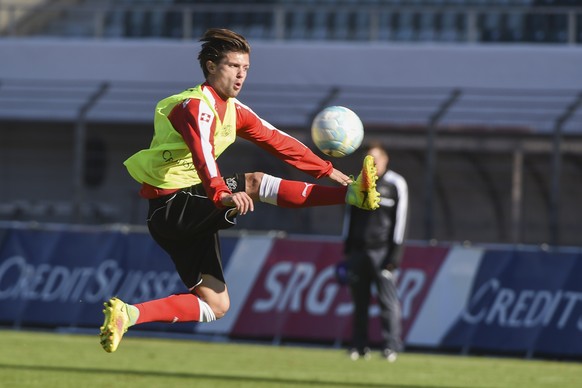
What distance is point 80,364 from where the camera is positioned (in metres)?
11.6

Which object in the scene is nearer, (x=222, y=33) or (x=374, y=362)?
(x=222, y=33)

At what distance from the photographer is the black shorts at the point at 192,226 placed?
8102 millimetres

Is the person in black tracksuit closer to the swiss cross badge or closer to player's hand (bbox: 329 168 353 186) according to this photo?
player's hand (bbox: 329 168 353 186)

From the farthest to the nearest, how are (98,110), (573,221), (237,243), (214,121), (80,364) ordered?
(98,110)
(573,221)
(237,243)
(80,364)
(214,121)

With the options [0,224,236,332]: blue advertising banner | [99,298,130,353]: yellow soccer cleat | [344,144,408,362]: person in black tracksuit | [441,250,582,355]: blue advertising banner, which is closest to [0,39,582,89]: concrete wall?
[0,224,236,332]: blue advertising banner

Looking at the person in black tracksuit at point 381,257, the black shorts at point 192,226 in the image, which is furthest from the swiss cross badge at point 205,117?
the person in black tracksuit at point 381,257

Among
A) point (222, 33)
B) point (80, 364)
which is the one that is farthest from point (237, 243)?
point (222, 33)

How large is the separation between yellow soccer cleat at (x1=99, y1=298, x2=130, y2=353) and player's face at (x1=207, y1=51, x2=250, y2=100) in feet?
4.87

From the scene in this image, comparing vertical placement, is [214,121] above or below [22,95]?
above

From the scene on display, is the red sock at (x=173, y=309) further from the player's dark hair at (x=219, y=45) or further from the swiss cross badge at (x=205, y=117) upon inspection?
the player's dark hair at (x=219, y=45)

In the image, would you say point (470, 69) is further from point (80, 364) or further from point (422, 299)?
point (80, 364)

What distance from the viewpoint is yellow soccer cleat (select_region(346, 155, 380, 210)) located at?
25.9 ft

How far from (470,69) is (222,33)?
14812 mm

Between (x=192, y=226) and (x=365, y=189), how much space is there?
1122 millimetres
